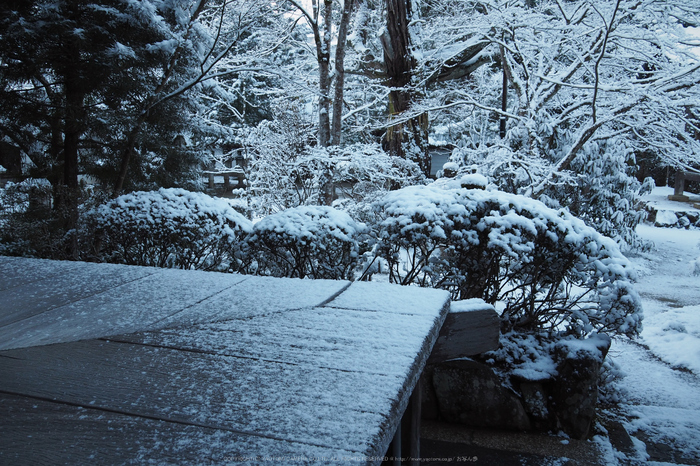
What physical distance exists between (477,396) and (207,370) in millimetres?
2361

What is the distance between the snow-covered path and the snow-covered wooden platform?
2.38 meters

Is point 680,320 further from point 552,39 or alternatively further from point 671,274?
point 552,39

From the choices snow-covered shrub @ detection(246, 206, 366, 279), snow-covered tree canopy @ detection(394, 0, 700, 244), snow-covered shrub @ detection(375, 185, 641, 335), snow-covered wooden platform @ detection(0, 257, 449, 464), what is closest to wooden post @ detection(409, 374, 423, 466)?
snow-covered wooden platform @ detection(0, 257, 449, 464)

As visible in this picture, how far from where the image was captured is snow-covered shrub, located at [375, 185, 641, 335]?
9.75 ft

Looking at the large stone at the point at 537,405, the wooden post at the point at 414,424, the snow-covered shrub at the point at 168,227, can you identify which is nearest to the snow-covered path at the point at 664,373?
the large stone at the point at 537,405

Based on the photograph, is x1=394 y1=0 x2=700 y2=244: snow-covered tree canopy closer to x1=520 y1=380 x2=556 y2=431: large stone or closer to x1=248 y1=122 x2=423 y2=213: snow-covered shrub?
x1=248 y1=122 x2=423 y2=213: snow-covered shrub

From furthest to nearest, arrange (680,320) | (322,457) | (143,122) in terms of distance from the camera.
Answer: (680,320), (143,122), (322,457)

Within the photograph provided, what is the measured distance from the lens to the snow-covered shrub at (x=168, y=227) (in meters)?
3.60

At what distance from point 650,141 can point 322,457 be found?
7904 millimetres

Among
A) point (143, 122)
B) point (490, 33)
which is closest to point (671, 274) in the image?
point (490, 33)

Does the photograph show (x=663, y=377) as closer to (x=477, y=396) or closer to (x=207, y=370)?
(x=477, y=396)

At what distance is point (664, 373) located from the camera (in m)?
4.18

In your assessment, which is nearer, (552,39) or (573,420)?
(573,420)

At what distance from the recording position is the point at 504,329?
3.23 m
